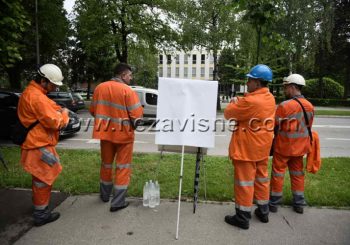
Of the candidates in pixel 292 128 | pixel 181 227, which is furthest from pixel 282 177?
pixel 181 227

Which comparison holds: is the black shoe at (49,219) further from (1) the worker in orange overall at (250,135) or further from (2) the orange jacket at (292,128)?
(2) the orange jacket at (292,128)

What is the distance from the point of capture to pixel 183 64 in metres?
82.7

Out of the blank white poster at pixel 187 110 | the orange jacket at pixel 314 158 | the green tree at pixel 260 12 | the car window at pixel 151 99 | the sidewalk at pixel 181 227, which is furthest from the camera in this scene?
the car window at pixel 151 99

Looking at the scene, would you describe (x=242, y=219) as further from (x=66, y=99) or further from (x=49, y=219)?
(x=66, y=99)

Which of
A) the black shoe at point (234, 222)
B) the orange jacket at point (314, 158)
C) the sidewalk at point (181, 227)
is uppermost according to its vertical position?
the orange jacket at point (314, 158)

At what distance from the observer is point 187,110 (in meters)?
4.03

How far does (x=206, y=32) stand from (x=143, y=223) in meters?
18.9

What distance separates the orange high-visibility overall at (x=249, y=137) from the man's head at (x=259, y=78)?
0.10 metres

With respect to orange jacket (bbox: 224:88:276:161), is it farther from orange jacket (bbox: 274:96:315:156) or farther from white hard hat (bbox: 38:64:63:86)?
white hard hat (bbox: 38:64:63:86)

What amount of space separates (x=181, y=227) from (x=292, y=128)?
2.08 metres

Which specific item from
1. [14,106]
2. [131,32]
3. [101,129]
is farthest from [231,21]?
[101,129]

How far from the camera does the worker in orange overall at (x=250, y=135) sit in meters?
3.81

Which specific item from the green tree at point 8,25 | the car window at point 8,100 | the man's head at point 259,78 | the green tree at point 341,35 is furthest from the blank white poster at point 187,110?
the green tree at point 341,35

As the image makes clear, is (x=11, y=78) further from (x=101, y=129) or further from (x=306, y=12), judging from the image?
(x=306, y=12)
